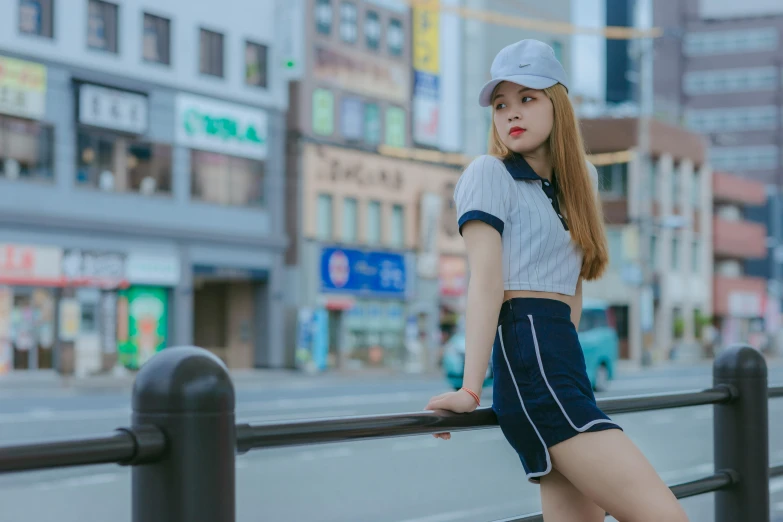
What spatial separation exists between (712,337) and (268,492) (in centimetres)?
4547

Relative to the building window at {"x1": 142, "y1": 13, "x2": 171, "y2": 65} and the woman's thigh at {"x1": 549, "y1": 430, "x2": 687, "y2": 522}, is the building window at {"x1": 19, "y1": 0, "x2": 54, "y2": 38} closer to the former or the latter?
the building window at {"x1": 142, "y1": 13, "x2": 171, "y2": 65}

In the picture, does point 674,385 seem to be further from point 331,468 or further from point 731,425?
point 731,425

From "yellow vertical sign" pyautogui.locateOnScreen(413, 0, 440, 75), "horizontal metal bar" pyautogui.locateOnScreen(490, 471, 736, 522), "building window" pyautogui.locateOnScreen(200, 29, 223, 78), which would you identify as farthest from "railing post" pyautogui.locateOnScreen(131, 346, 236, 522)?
"yellow vertical sign" pyautogui.locateOnScreen(413, 0, 440, 75)

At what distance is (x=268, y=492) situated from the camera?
8.80 meters

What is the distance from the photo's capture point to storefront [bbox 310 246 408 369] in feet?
117

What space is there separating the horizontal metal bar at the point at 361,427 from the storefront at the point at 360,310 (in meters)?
32.0

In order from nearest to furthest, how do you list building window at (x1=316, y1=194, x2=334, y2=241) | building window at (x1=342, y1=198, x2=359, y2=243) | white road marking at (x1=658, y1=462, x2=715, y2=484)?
white road marking at (x1=658, y1=462, x2=715, y2=484)
building window at (x1=316, y1=194, x2=334, y2=241)
building window at (x1=342, y1=198, x2=359, y2=243)

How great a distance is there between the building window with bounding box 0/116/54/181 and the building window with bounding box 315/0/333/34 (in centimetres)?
1106

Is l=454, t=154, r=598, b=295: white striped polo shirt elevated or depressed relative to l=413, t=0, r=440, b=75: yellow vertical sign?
depressed

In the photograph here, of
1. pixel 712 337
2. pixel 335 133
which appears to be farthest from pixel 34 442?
pixel 712 337

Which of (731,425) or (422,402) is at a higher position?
(731,425)

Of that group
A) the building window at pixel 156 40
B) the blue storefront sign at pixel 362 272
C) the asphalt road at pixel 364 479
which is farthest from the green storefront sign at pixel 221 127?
the asphalt road at pixel 364 479

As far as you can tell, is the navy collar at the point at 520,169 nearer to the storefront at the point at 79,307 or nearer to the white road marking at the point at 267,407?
the white road marking at the point at 267,407

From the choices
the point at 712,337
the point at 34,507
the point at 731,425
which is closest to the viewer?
the point at 731,425
